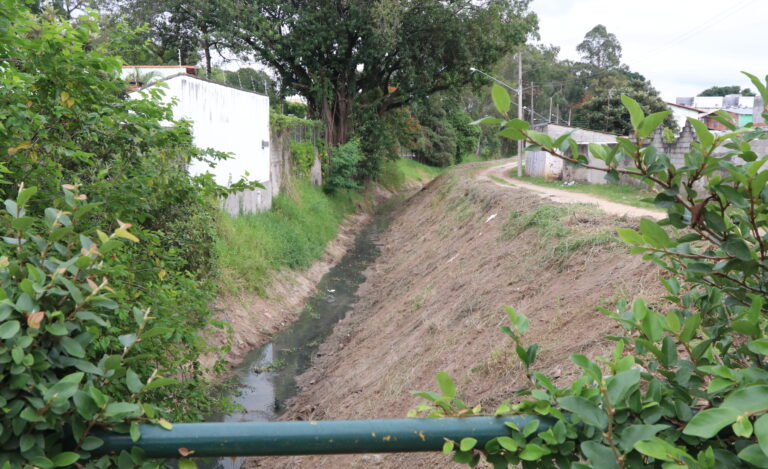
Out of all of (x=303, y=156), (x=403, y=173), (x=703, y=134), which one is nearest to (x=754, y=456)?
(x=703, y=134)

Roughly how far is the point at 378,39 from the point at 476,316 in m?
16.8

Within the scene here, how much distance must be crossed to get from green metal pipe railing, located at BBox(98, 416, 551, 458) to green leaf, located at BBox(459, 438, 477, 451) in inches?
1.1

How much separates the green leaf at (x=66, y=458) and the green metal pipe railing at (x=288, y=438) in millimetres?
88

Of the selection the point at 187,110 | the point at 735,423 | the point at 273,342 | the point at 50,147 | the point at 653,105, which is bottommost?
the point at 273,342

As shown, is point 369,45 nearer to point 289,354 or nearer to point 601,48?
point 289,354

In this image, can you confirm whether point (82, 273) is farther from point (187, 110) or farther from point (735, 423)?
point (187, 110)

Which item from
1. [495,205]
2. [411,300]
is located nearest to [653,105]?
[495,205]

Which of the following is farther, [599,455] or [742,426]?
[599,455]

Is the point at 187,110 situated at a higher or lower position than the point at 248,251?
higher

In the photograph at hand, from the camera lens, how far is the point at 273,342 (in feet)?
39.1

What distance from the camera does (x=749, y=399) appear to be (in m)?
1.30

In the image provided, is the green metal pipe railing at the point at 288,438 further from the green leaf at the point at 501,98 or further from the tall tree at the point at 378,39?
the tall tree at the point at 378,39

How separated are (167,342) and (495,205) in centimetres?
1332

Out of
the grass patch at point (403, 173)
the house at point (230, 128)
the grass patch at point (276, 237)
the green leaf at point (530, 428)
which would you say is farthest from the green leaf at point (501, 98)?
the grass patch at point (403, 173)
